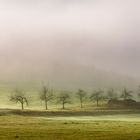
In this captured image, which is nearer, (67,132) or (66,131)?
(67,132)

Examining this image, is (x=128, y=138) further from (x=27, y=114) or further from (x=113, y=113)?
(x=113, y=113)

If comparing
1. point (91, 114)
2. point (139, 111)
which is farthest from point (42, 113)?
point (139, 111)

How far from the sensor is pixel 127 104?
16338 cm

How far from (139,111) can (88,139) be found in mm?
106700

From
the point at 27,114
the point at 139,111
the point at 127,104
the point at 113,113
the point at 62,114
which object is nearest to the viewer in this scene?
the point at 27,114

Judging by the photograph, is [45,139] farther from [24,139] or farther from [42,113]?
[42,113]

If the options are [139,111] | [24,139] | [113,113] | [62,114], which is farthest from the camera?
[139,111]

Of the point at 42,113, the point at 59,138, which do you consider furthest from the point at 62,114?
the point at 59,138

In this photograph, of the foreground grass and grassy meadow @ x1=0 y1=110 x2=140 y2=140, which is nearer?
the foreground grass

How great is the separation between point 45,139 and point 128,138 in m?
9.27

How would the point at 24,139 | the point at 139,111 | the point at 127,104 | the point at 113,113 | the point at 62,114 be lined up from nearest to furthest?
1. the point at 24,139
2. the point at 62,114
3. the point at 113,113
4. the point at 139,111
5. the point at 127,104

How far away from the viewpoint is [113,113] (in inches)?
5261

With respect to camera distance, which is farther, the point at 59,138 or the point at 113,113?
the point at 113,113

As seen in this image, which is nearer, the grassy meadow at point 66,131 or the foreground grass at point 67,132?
the foreground grass at point 67,132
